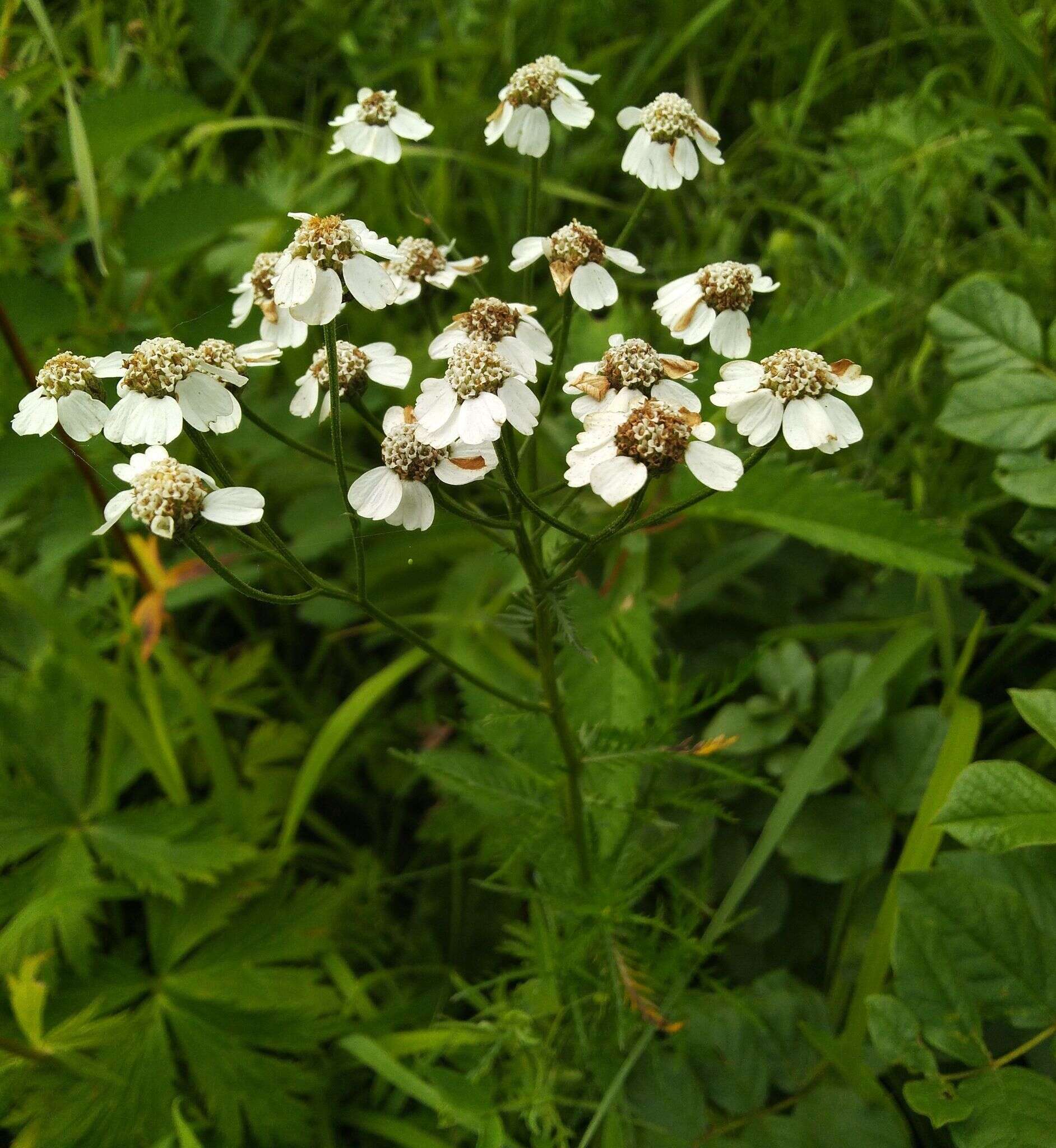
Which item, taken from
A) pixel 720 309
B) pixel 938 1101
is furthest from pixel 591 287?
pixel 938 1101

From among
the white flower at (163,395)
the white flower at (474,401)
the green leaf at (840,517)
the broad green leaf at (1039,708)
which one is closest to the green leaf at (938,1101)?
the broad green leaf at (1039,708)

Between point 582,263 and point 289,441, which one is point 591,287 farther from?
point 289,441

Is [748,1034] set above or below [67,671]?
below

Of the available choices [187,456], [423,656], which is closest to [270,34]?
[187,456]

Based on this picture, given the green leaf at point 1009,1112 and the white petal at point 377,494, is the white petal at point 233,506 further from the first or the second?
the green leaf at point 1009,1112

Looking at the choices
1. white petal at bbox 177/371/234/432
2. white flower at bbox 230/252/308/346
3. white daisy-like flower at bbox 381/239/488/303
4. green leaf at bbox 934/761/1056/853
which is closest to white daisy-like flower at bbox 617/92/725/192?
white daisy-like flower at bbox 381/239/488/303

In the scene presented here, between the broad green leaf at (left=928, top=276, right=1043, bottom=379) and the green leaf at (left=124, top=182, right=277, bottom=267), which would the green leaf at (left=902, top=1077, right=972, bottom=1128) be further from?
the green leaf at (left=124, top=182, right=277, bottom=267)

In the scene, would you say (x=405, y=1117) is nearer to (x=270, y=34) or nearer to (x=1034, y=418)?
(x=1034, y=418)
